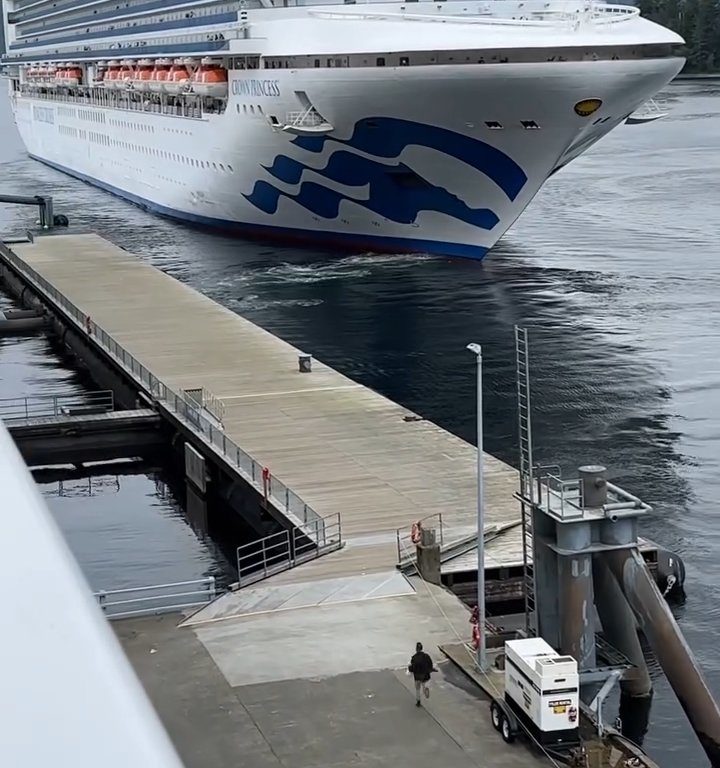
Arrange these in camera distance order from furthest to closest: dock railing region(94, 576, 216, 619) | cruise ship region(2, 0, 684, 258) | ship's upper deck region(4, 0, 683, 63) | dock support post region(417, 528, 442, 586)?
ship's upper deck region(4, 0, 683, 63) → cruise ship region(2, 0, 684, 258) → dock support post region(417, 528, 442, 586) → dock railing region(94, 576, 216, 619)

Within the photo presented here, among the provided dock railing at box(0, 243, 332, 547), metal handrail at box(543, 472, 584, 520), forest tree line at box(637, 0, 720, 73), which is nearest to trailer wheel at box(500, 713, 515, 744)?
metal handrail at box(543, 472, 584, 520)

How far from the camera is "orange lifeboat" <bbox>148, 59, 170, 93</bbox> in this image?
6812cm

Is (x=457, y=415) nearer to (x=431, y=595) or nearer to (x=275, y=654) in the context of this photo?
(x=431, y=595)

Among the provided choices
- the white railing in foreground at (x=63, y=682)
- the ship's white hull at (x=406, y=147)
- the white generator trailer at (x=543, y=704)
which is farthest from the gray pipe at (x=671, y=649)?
the ship's white hull at (x=406, y=147)

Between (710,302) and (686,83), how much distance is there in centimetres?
14813

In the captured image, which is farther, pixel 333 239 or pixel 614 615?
pixel 333 239

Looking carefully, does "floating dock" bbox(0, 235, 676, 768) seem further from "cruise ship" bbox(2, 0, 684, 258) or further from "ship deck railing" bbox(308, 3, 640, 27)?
"ship deck railing" bbox(308, 3, 640, 27)

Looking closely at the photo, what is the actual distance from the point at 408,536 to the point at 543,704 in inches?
266

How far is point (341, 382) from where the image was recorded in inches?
1266

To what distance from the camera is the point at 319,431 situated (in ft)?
90.2

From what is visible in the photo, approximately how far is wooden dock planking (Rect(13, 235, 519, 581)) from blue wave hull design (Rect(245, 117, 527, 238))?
10.2 metres

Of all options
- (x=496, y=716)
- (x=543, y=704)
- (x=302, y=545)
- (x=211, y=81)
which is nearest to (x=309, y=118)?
(x=211, y=81)

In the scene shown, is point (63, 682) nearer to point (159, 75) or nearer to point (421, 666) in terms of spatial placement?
point (421, 666)

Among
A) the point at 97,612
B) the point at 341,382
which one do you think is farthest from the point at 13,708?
the point at 341,382
